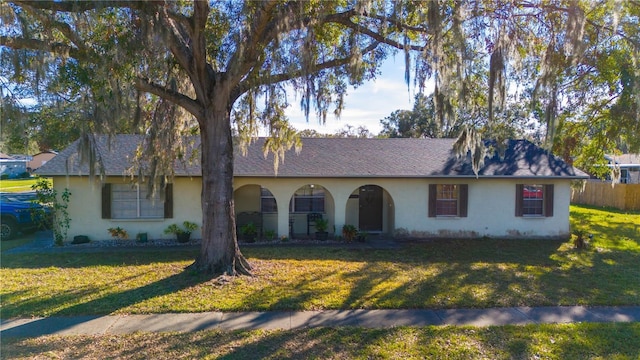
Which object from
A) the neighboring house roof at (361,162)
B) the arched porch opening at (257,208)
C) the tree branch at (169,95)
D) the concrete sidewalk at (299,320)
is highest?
the tree branch at (169,95)

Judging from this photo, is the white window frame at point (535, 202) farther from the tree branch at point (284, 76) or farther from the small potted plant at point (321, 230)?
the tree branch at point (284, 76)

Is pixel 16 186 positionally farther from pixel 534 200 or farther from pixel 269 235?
pixel 534 200

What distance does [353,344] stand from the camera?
479cm

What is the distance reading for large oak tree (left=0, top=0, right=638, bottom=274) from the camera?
6.51 meters

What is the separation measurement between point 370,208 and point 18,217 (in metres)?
12.0

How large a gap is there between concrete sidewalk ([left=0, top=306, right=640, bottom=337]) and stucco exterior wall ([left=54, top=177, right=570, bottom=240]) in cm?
667

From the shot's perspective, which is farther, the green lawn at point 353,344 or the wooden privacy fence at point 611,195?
the wooden privacy fence at point 611,195

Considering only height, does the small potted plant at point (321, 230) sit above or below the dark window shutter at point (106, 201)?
below

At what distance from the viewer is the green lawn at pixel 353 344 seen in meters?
4.52

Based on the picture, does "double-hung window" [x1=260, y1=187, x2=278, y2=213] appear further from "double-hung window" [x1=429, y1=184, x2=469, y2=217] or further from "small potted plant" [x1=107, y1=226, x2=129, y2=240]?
"double-hung window" [x1=429, y1=184, x2=469, y2=217]

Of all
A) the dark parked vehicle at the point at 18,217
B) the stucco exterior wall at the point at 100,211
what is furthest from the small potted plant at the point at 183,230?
the dark parked vehicle at the point at 18,217

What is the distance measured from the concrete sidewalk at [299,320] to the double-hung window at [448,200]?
22.2 feet

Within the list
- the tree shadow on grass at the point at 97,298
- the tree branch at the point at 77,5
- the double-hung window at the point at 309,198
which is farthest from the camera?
the double-hung window at the point at 309,198

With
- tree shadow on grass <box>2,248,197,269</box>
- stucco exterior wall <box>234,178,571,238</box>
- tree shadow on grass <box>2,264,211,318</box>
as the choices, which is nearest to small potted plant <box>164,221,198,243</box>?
tree shadow on grass <box>2,248,197,269</box>
